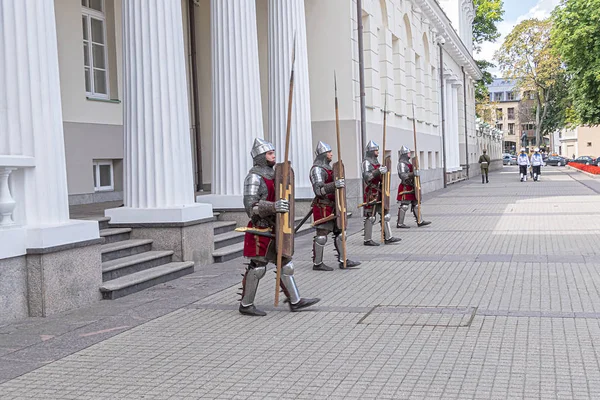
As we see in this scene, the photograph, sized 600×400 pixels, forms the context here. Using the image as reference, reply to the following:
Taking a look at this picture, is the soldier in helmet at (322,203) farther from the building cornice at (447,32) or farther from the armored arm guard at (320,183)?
the building cornice at (447,32)

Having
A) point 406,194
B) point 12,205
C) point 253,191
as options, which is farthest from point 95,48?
point 253,191

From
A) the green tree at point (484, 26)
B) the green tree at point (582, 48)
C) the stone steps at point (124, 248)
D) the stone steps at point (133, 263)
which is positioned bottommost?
the stone steps at point (133, 263)

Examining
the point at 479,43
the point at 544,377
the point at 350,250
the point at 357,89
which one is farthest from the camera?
the point at 479,43

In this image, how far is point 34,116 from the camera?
7.73m

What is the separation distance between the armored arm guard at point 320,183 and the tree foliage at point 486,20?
170ft

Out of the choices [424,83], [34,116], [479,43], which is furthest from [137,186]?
[479,43]

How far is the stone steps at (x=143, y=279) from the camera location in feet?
28.1

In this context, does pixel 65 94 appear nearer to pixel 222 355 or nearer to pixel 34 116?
pixel 34 116

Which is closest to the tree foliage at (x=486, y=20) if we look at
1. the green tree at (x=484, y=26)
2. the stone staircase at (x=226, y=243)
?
the green tree at (x=484, y=26)

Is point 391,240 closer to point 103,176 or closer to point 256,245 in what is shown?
point 103,176

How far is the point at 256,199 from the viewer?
7578mm

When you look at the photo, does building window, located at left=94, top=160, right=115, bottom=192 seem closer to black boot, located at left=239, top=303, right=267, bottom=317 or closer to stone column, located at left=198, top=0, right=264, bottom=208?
stone column, located at left=198, top=0, right=264, bottom=208

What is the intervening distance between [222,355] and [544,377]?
252 cm

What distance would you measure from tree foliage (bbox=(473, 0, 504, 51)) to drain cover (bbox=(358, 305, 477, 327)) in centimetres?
5482
